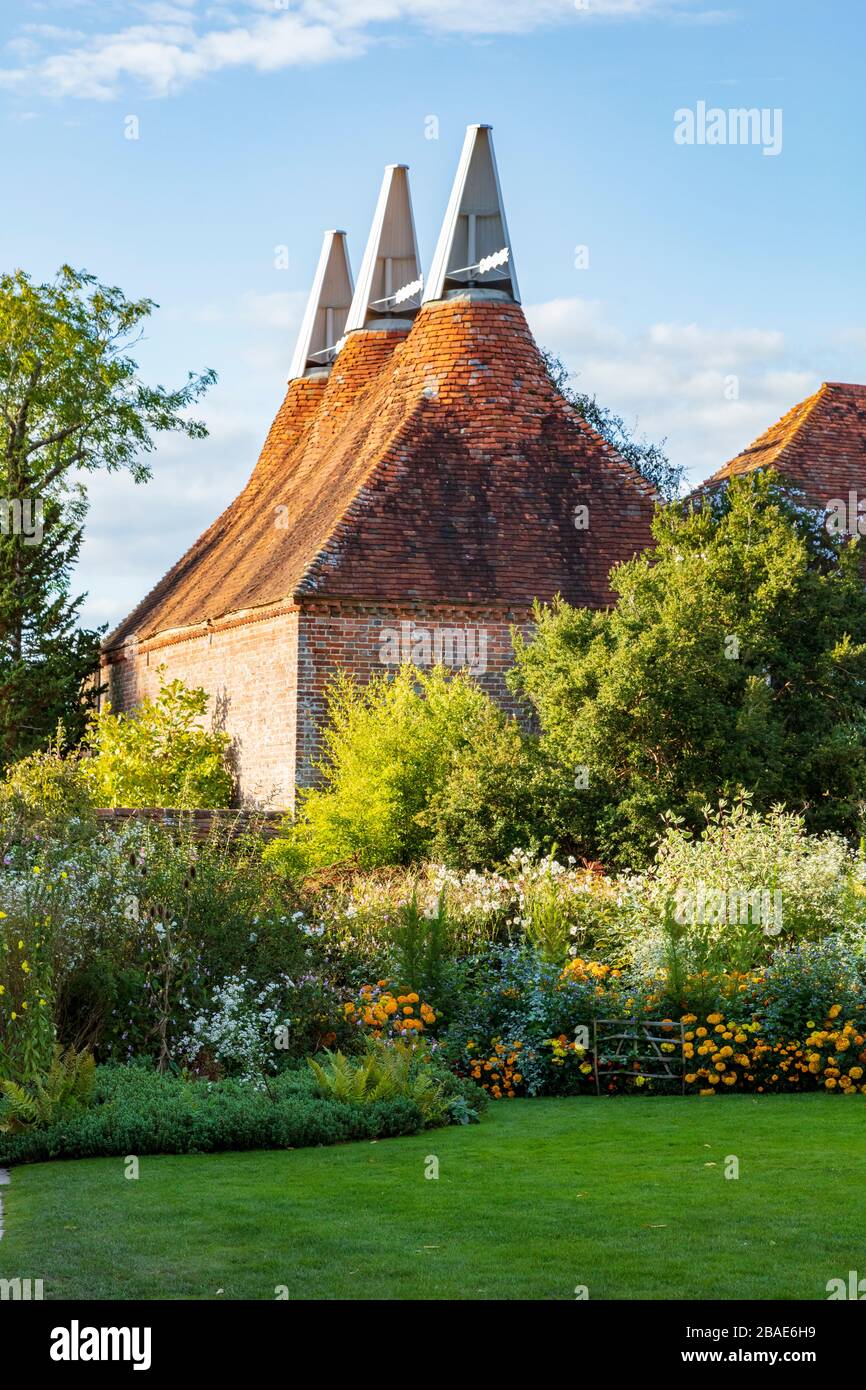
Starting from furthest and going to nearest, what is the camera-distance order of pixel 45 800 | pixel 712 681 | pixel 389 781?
pixel 45 800 < pixel 389 781 < pixel 712 681

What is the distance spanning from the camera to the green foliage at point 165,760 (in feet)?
85.7

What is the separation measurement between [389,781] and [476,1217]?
11.7 metres

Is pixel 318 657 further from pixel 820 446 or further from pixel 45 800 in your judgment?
pixel 820 446

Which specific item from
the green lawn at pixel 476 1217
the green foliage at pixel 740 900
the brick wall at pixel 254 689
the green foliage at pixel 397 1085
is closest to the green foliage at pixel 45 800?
the brick wall at pixel 254 689

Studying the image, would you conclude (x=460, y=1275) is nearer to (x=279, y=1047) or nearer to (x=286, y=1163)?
(x=286, y=1163)

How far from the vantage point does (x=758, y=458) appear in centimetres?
2938

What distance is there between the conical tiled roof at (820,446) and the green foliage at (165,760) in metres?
9.64

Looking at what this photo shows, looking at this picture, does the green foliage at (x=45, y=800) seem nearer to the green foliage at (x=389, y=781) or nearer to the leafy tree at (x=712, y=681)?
the green foliage at (x=389, y=781)

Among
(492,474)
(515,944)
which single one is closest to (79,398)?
(492,474)

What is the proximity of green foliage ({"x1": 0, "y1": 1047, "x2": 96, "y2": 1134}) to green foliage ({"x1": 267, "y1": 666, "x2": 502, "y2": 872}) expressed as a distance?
801cm

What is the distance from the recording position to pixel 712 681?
1933cm

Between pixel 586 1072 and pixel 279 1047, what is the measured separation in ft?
7.88

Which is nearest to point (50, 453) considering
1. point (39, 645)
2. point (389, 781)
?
point (39, 645)

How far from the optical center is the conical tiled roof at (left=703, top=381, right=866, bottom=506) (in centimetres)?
2738
